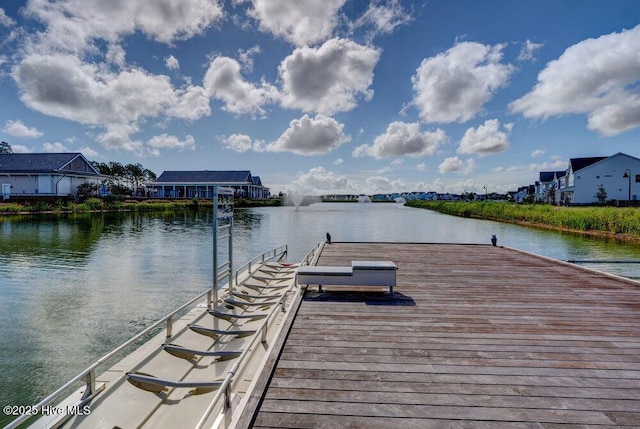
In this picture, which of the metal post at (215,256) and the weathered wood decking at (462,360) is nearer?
the weathered wood decking at (462,360)

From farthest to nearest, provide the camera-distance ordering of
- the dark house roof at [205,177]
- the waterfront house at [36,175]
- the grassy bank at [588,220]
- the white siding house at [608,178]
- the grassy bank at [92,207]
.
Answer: the dark house roof at [205,177] < the white siding house at [608,178] < the waterfront house at [36,175] < the grassy bank at [92,207] < the grassy bank at [588,220]

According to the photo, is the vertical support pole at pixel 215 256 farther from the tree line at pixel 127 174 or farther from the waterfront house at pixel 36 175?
the tree line at pixel 127 174

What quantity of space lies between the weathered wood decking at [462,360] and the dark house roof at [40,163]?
211 feet

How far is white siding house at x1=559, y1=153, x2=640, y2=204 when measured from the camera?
55094 millimetres

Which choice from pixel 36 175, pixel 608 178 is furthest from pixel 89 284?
pixel 608 178

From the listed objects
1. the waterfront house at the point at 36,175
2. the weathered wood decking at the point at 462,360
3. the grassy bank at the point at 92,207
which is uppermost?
the waterfront house at the point at 36,175

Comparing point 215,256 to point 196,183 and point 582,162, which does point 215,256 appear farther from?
point 196,183

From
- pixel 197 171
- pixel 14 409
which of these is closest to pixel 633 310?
pixel 14 409

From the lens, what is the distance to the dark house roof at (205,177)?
94812 mm

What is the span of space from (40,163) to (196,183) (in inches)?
1552

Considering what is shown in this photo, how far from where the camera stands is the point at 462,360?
4.32 meters

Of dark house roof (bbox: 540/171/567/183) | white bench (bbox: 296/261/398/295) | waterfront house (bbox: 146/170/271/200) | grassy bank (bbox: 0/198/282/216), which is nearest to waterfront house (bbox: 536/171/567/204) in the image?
dark house roof (bbox: 540/171/567/183)

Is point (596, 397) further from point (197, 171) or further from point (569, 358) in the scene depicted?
point (197, 171)

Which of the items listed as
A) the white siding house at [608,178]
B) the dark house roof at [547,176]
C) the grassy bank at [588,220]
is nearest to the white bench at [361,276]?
the grassy bank at [588,220]
